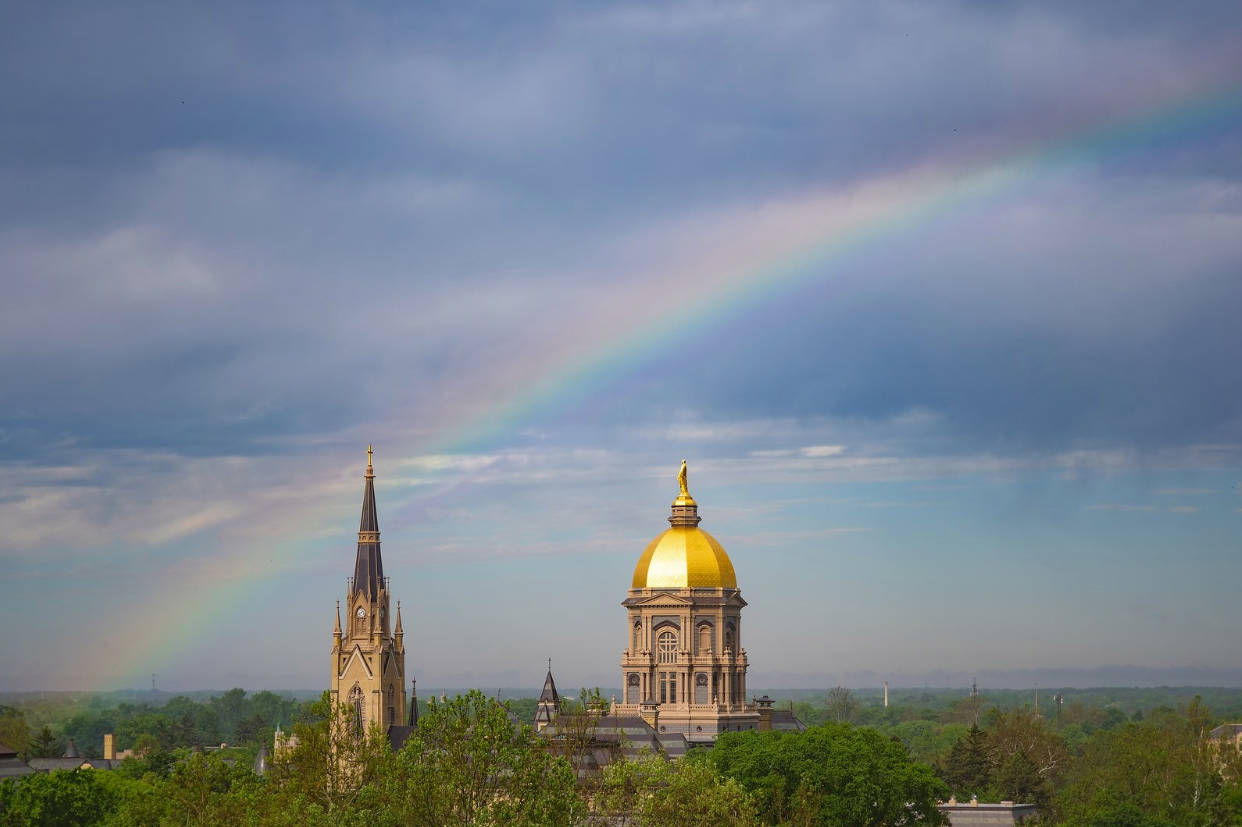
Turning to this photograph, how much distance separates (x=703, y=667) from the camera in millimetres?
154500

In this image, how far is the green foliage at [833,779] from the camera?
103875 millimetres

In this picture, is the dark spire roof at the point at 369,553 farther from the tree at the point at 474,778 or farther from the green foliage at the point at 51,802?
the tree at the point at 474,778

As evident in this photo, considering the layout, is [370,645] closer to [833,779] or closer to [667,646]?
[667,646]

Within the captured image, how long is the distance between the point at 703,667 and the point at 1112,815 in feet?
150

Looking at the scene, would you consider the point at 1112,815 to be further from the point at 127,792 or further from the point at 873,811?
the point at 127,792

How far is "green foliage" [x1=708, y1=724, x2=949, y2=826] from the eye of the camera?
4090 inches

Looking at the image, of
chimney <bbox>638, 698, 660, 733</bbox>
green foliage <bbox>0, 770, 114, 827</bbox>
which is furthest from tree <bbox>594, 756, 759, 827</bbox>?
chimney <bbox>638, 698, 660, 733</bbox>

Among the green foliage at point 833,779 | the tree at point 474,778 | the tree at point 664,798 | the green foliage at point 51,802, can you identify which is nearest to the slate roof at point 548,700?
the green foliage at point 833,779

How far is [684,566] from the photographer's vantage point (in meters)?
156

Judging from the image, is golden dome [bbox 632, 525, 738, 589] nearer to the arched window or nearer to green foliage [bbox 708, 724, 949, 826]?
the arched window

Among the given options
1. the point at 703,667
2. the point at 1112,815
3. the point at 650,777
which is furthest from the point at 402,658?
the point at 650,777

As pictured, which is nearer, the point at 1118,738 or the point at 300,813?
the point at 300,813

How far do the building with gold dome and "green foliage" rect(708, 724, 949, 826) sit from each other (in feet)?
118

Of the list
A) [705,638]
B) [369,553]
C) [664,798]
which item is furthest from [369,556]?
[664,798]
